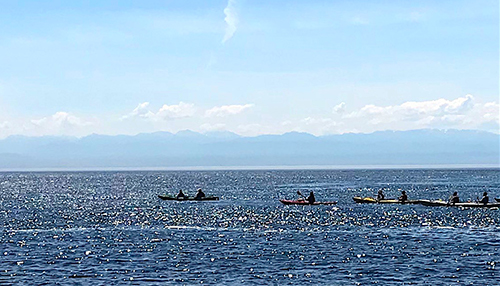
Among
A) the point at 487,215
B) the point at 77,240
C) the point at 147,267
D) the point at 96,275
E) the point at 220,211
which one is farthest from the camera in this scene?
the point at 220,211

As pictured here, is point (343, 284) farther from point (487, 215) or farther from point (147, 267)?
point (487, 215)

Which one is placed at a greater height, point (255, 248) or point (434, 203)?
point (434, 203)

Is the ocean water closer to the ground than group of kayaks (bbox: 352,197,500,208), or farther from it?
closer to the ground

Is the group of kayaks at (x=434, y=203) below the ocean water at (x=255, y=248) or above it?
above

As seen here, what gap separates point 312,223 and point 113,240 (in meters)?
23.4

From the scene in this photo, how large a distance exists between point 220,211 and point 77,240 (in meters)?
33.3

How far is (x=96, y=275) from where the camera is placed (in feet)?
138

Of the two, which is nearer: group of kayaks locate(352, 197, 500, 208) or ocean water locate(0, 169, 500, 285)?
ocean water locate(0, 169, 500, 285)

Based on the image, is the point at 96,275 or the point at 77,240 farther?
the point at 77,240

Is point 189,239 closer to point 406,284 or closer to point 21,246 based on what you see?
point 21,246

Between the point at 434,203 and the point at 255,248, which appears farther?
the point at 434,203

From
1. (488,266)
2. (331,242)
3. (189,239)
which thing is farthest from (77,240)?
(488,266)

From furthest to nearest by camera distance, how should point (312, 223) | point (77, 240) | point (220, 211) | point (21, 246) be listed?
point (220, 211) → point (312, 223) → point (77, 240) → point (21, 246)

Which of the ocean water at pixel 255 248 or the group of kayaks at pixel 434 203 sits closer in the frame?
the ocean water at pixel 255 248
